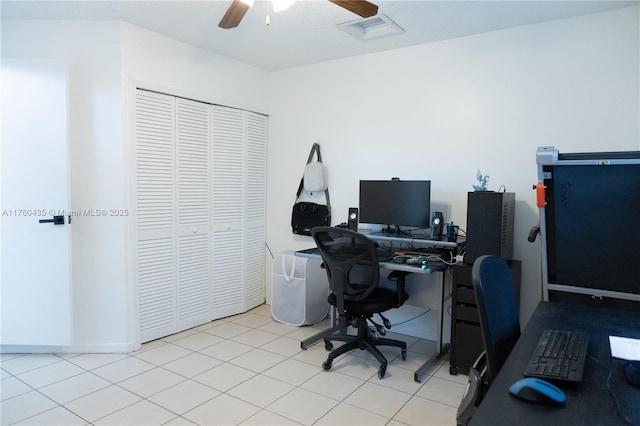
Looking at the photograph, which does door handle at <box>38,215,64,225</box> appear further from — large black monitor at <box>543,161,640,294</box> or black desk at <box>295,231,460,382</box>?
large black monitor at <box>543,161,640,294</box>

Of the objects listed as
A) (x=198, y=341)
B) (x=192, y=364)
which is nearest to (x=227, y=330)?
(x=198, y=341)

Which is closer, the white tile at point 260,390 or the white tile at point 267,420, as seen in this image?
the white tile at point 267,420

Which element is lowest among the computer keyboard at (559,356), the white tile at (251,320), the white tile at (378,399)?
the white tile at (378,399)

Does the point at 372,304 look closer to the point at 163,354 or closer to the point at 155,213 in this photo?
the point at 163,354

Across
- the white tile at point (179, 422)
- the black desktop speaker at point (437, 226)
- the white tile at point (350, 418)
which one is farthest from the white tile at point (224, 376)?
the black desktop speaker at point (437, 226)

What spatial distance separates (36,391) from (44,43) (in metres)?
2.50

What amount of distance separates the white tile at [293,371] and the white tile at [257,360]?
0.06m

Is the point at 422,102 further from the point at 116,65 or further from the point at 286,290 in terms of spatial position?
the point at 116,65

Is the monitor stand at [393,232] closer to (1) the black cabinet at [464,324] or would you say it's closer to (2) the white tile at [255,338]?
(1) the black cabinet at [464,324]

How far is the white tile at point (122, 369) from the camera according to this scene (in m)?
2.79

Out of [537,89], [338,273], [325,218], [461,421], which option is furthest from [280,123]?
[461,421]

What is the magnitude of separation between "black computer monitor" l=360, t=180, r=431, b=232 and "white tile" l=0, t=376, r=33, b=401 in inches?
106

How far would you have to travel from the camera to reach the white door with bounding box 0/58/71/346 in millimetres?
2990

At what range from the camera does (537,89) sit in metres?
3.00
